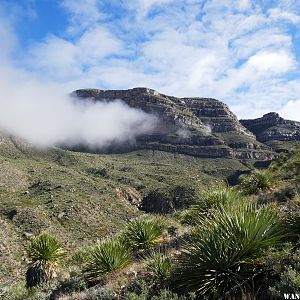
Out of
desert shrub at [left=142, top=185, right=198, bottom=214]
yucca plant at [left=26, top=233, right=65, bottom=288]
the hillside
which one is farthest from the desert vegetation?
desert shrub at [left=142, top=185, right=198, bottom=214]

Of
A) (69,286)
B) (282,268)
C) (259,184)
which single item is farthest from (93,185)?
(282,268)

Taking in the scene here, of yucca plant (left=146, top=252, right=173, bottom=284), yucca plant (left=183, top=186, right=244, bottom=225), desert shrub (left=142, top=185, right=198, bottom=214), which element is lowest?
A: desert shrub (left=142, top=185, right=198, bottom=214)

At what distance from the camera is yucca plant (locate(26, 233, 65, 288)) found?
13.7 m

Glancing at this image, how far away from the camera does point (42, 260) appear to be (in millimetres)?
14070

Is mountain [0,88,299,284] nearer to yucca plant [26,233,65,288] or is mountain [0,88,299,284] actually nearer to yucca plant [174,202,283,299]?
yucca plant [26,233,65,288]

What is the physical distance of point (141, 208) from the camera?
309 feet

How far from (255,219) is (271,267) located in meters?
Result: 0.92

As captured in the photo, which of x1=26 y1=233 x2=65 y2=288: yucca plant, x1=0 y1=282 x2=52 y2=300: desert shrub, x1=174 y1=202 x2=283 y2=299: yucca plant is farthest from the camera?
x1=26 y1=233 x2=65 y2=288: yucca plant

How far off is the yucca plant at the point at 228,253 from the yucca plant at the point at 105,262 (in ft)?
10.5

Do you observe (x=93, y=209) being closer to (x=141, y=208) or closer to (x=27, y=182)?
(x=27, y=182)

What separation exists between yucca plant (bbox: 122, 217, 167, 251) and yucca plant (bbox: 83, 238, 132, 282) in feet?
5.00

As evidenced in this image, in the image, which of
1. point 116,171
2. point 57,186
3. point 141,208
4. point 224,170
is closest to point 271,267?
point 57,186

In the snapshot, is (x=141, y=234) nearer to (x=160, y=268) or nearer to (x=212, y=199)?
(x=212, y=199)

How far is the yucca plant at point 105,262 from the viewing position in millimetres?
10023
